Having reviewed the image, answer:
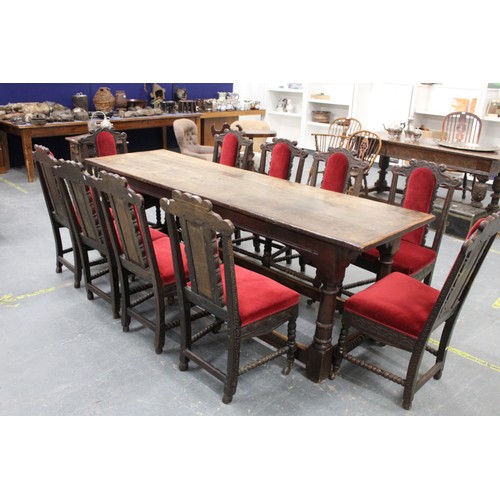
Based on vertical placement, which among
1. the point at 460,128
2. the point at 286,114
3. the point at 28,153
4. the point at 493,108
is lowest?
the point at 28,153

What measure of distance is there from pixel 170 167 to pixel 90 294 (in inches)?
45.5

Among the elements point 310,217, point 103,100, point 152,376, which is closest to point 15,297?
point 152,376

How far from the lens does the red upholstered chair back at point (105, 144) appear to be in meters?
4.21

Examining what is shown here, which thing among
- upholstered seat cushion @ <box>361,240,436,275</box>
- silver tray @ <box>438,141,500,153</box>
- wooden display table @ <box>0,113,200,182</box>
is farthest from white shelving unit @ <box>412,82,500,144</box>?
upholstered seat cushion @ <box>361,240,436,275</box>

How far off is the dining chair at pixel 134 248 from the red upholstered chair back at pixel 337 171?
135 centimetres

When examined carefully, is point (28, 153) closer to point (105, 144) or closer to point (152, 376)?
point (105, 144)

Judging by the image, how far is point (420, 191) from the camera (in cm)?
309

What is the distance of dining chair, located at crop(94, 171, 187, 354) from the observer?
7.98 feet

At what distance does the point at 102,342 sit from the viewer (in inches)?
109

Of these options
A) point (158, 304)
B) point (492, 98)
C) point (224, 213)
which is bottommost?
point (158, 304)

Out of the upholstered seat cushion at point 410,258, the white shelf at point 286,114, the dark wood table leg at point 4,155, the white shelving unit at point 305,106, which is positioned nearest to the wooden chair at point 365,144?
the upholstered seat cushion at point 410,258

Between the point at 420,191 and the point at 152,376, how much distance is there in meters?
2.00
